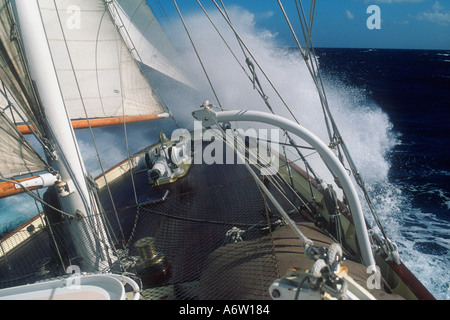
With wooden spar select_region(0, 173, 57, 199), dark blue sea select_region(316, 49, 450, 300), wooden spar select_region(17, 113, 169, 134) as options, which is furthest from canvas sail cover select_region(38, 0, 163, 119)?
dark blue sea select_region(316, 49, 450, 300)

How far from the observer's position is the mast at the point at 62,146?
2.67m

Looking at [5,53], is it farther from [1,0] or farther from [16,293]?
[16,293]

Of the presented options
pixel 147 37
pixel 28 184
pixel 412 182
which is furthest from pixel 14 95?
pixel 412 182

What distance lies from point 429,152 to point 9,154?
1500cm

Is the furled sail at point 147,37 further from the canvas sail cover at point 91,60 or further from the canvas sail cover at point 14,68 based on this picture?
the canvas sail cover at point 14,68

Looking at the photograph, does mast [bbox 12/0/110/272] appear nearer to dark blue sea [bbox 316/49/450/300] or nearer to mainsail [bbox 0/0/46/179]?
mainsail [bbox 0/0/46/179]

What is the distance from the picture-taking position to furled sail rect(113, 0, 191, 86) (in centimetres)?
770

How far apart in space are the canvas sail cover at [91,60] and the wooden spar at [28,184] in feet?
11.3

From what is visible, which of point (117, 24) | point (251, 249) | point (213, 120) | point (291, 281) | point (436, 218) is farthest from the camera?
point (436, 218)

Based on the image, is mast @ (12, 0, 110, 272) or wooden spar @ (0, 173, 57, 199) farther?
wooden spar @ (0, 173, 57, 199)

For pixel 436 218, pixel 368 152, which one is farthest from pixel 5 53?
pixel 368 152

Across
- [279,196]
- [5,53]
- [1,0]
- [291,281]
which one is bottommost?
[279,196]

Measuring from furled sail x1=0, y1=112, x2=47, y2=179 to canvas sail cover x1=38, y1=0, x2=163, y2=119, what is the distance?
128 inches

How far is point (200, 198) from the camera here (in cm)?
582
